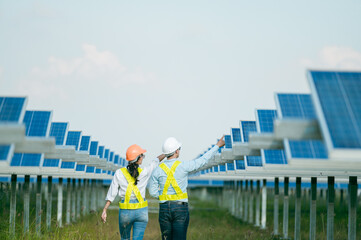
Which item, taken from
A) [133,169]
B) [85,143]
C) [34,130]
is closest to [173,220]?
[133,169]

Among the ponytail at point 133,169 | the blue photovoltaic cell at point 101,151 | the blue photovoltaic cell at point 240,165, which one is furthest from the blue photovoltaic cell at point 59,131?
the blue photovoltaic cell at point 101,151

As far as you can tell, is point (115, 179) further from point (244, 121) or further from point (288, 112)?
point (244, 121)

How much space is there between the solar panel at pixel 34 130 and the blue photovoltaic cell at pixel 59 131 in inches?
81.8

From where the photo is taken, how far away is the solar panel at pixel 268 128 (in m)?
12.6

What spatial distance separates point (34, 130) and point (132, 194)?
5497 mm

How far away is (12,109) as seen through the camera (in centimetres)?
1075

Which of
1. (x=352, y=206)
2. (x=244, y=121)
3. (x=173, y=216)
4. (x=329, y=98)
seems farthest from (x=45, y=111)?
(x=329, y=98)

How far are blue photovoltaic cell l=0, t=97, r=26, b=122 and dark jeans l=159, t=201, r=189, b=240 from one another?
289 cm

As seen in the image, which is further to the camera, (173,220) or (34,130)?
(34,130)

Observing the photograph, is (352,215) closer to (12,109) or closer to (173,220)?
(173,220)

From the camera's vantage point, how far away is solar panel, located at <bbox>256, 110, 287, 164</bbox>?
12648mm

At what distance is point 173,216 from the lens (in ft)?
31.7

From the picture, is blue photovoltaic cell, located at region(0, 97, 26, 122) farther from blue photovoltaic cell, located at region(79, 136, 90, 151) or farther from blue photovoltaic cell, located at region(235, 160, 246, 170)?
blue photovoltaic cell, located at region(79, 136, 90, 151)

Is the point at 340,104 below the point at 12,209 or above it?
above
